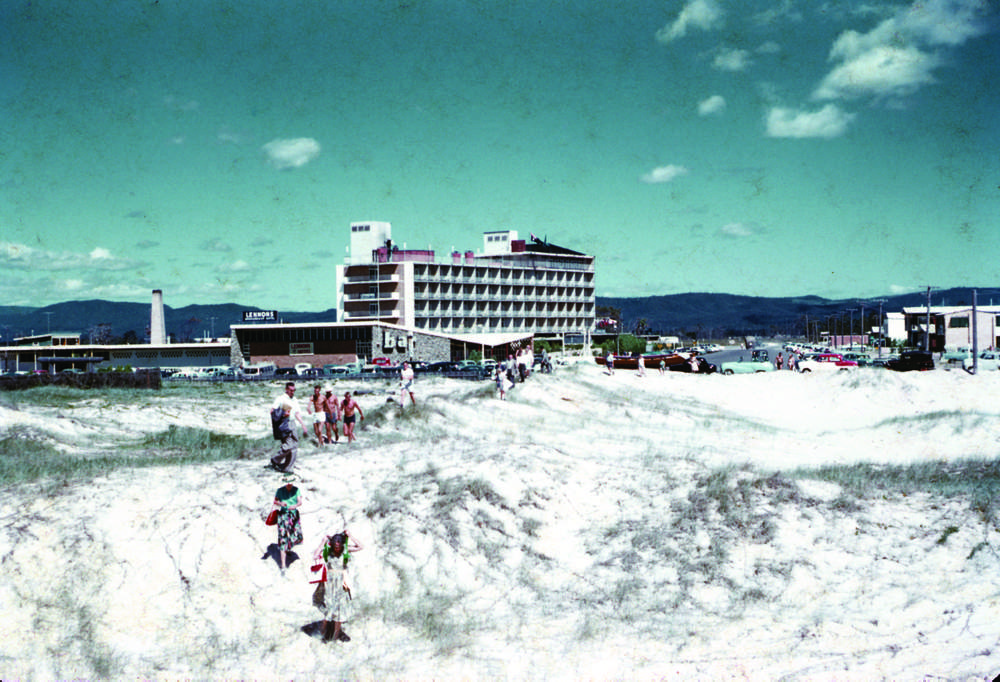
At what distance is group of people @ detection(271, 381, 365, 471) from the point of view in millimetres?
15758

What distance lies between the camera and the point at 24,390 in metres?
41.9

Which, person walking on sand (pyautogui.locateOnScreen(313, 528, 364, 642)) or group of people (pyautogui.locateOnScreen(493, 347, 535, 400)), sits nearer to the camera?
person walking on sand (pyautogui.locateOnScreen(313, 528, 364, 642))

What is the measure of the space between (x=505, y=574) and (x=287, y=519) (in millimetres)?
3988

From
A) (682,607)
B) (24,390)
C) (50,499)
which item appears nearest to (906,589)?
(682,607)

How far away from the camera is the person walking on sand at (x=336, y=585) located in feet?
35.8

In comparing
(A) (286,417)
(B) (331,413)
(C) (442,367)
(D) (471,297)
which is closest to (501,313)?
(D) (471,297)

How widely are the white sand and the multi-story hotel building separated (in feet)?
289

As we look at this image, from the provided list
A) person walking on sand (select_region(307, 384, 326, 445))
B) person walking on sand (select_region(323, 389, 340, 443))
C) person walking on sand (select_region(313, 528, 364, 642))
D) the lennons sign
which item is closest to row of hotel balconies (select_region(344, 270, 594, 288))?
the lennons sign

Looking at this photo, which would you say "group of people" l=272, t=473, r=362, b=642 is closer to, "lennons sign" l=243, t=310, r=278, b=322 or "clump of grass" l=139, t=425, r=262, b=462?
"clump of grass" l=139, t=425, r=262, b=462

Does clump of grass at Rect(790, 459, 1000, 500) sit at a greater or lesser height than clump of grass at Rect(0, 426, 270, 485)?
lesser

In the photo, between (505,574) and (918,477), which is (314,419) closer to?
(505,574)

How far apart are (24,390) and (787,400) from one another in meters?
40.7

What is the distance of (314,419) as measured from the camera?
21516mm

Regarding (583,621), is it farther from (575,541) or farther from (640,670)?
(575,541)
